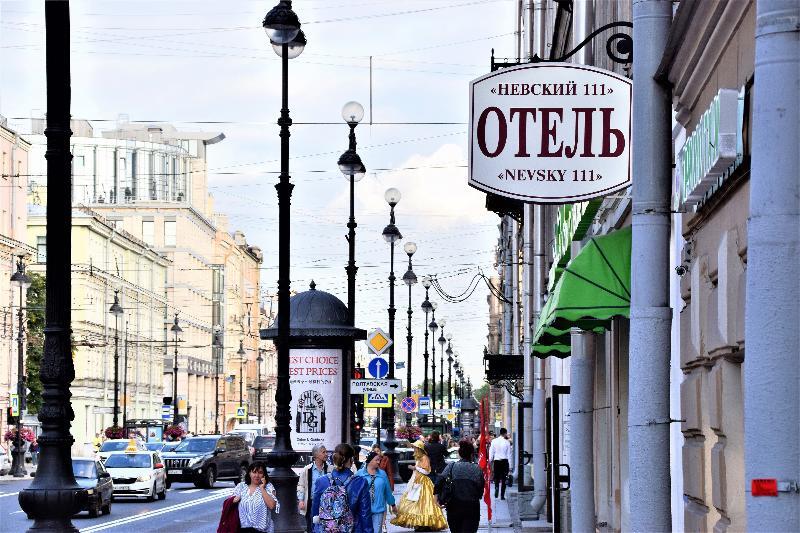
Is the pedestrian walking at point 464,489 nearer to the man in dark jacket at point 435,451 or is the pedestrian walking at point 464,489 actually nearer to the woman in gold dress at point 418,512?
the woman in gold dress at point 418,512

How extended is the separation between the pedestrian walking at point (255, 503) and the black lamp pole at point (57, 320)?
4535 mm

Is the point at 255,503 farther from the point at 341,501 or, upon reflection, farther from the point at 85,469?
the point at 85,469

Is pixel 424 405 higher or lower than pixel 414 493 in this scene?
higher

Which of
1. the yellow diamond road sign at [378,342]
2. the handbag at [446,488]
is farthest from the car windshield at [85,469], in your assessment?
the handbag at [446,488]

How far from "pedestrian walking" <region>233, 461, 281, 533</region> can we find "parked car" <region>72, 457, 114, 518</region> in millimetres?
22222

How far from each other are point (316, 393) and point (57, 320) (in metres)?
14.7

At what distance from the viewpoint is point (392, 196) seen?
143ft

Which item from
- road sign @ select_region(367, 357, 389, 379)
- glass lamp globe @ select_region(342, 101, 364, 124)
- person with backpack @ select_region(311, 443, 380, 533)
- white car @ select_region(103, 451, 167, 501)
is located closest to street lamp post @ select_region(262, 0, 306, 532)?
person with backpack @ select_region(311, 443, 380, 533)

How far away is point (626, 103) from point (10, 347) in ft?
276

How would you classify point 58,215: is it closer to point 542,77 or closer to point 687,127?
point 542,77

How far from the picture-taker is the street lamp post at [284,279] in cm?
2231

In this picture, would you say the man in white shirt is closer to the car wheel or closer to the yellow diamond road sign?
the yellow diamond road sign

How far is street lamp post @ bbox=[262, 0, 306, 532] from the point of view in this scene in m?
22.3

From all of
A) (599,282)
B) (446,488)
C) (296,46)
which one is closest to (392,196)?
(296,46)
